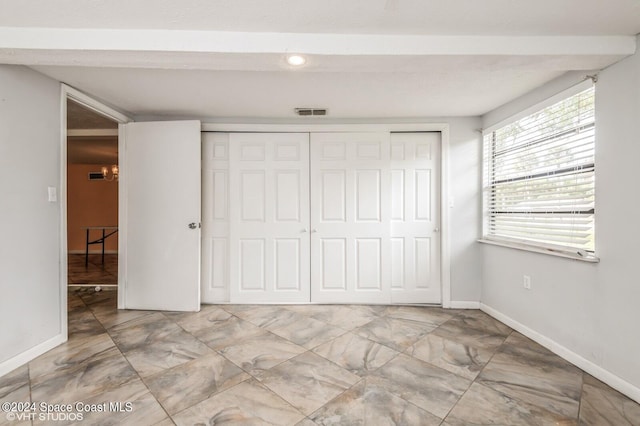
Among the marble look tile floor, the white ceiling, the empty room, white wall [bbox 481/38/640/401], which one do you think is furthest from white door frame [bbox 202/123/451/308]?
the white ceiling

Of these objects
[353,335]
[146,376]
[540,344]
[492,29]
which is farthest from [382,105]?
[146,376]

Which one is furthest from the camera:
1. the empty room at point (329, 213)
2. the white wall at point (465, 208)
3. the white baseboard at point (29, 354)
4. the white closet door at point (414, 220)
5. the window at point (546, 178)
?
the white closet door at point (414, 220)

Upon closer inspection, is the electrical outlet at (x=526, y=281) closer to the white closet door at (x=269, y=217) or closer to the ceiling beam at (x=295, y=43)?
the ceiling beam at (x=295, y=43)

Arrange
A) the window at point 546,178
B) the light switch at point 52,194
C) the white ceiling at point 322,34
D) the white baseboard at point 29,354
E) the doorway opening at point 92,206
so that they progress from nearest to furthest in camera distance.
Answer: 1. the white ceiling at point 322,34
2. the white baseboard at point 29,354
3. the window at point 546,178
4. the light switch at point 52,194
5. the doorway opening at point 92,206

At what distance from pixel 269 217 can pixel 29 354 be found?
2.21 m

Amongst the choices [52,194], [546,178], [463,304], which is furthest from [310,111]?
[463,304]

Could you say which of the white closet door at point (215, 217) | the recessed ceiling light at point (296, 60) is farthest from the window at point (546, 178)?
the white closet door at point (215, 217)

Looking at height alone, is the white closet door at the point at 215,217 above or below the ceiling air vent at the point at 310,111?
below

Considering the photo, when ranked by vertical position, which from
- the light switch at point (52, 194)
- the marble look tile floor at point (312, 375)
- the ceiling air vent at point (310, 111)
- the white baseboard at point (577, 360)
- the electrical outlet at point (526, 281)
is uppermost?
the ceiling air vent at point (310, 111)

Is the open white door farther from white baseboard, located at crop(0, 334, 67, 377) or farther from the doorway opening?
the doorway opening

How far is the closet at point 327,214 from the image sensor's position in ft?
10.4

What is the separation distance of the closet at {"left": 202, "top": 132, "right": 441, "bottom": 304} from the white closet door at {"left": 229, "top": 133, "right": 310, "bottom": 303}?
0.04 ft

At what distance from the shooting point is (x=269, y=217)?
125 inches

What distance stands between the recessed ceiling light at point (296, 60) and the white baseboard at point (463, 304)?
2.93 metres
